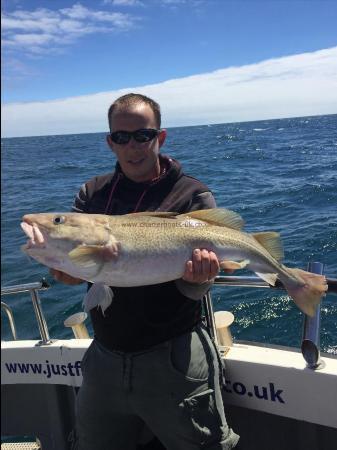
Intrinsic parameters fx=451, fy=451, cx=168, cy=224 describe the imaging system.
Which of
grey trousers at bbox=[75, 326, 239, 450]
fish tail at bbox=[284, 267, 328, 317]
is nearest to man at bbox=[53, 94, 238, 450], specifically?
grey trousers at bbox=[75, 326, 239, 450]

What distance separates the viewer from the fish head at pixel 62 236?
2752 millimetres

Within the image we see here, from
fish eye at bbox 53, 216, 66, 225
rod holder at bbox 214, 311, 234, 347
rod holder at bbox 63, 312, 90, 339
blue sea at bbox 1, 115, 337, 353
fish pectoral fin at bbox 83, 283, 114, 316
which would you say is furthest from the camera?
blue sea at bbox 1, 115, 337, 353

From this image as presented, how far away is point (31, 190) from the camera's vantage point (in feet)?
81.0

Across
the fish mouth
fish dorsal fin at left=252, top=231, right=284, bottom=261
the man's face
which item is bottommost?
fish dorsal fin at left=252, top=231, right=284, bottom=261

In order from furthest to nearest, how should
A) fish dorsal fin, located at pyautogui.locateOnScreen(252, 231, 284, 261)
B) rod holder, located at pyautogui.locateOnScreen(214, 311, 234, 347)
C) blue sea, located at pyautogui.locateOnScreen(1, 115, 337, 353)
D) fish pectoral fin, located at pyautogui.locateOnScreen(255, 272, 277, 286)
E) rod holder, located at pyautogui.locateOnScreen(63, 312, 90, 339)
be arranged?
blue sea, located at pyautogui.locateOnScreen(1, 115, 337, 353)
rod holder, located at pyautogui.locateOnScreen(63, 312, 90, 339)
rod holder, located at pyautogui.locateOnScreen(214, 311, 234, 347)
fish dorsal fin, located at pyautogui.locateOnScreen(252, 231, 284, 261)
fish pectoral fin, located at pyautogui.locateOnScreen(255, 272, 277, 286)

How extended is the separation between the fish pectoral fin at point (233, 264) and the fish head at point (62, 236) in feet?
2.66

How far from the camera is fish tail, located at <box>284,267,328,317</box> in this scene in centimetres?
290

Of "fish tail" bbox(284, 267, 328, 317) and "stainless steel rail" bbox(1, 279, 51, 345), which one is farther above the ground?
"fish tail" bbox(284, 267, 328, 317)

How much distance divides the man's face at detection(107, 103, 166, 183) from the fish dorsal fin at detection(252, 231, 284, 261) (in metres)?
0.87

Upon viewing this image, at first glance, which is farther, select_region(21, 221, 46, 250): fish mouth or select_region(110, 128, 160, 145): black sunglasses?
select_region(110, 128, 160, 145): black sunglasses

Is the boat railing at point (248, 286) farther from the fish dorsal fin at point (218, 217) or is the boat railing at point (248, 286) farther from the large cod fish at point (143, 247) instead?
the fish dorsal fin at point (218, 217)

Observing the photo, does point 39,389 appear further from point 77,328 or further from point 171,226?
point 171,226

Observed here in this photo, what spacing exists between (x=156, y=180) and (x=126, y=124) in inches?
17.0

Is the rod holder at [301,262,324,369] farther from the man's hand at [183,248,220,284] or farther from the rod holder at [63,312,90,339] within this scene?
the rod holder at [63,312,90,339]
